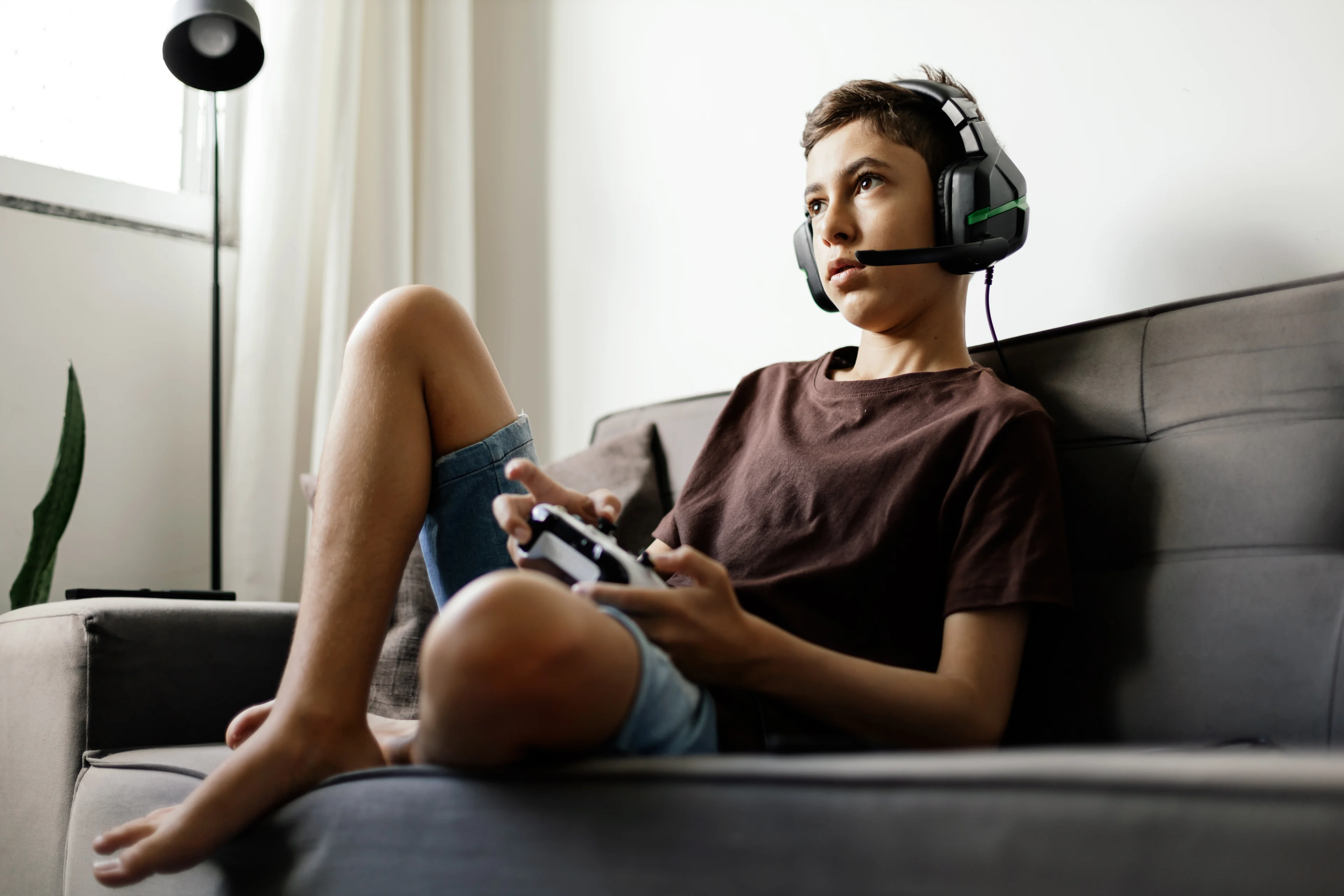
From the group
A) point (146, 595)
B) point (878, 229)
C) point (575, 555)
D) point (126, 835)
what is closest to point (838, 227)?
point (878, 229)

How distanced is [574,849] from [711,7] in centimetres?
167

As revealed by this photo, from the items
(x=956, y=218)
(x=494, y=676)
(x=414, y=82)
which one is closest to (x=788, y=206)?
(x=956, y=218)

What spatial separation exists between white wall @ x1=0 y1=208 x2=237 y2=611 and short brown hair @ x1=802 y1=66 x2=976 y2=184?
1450 mm

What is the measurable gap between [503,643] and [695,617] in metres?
0.16

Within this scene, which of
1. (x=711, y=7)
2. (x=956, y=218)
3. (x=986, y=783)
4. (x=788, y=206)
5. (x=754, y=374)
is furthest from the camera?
(x=711, y=7)

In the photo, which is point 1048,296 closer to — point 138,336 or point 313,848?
point 313,848

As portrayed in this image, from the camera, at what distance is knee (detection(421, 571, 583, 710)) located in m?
0.54

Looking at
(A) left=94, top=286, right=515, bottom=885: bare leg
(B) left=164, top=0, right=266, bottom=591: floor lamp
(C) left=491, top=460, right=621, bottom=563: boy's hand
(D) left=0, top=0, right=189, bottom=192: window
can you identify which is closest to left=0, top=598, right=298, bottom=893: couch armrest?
(A) left=94, top=286, right=515, bottom=885: bare leg

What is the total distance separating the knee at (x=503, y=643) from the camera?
54 cm

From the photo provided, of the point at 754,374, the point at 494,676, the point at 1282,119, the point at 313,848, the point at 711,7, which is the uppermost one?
the point at 711,7

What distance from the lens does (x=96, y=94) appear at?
199 cm

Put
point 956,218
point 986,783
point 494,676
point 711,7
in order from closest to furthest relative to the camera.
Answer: point 986,783 → point 494,676 → point 956,218 → point 711,7

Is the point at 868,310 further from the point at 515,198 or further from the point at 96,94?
the point at 96,94

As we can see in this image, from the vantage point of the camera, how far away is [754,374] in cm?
125
